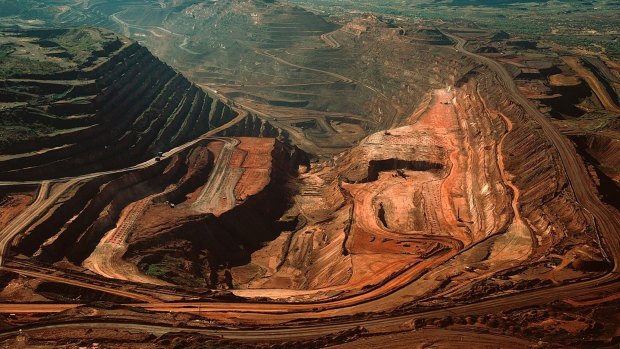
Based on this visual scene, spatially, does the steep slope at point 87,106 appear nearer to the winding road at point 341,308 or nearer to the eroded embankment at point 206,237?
the eroded embankment at point 206,237

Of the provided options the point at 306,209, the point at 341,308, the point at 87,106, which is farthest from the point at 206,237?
the point at 87,106

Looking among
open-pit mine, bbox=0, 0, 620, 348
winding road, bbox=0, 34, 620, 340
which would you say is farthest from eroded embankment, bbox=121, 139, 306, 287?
winding road, bbox=0, 34, 620, 340

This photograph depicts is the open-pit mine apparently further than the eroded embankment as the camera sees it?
No

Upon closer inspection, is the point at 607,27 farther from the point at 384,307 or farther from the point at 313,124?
the point at 384,307

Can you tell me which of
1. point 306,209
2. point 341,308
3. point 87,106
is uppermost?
point 87,106

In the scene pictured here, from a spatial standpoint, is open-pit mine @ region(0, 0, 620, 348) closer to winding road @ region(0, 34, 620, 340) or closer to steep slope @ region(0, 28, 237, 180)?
winding road @ region(0, 34, 620, 340)

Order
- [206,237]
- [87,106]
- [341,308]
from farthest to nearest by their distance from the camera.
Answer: [87,106] < [206,237] < [341,308]

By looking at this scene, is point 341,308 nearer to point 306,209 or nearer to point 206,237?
point 206,237

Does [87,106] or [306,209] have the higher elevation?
[87,106]
